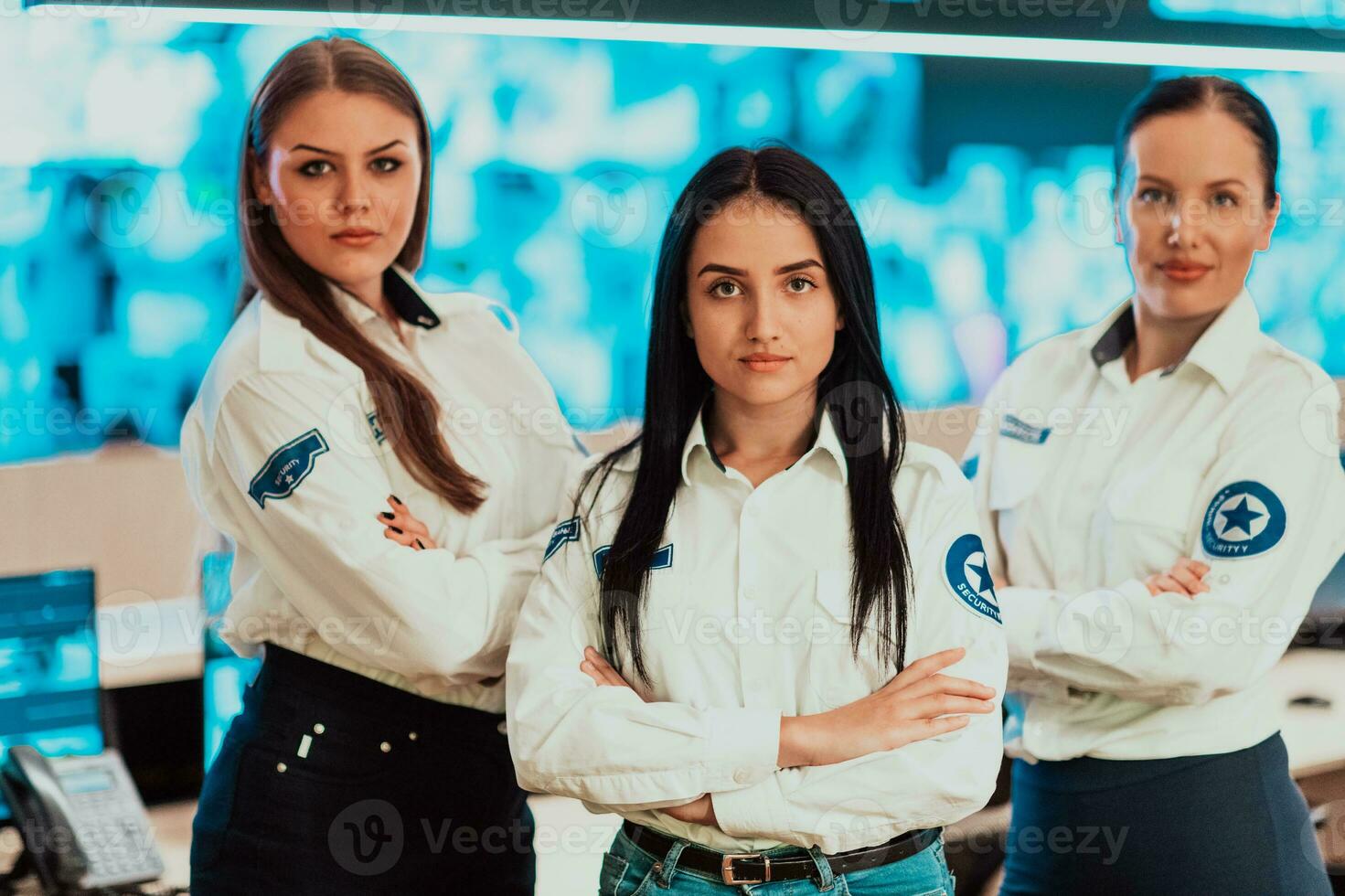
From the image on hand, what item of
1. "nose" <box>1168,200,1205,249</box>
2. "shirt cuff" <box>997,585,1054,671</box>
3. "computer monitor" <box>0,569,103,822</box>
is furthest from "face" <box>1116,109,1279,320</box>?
"computer monitor" <box>0,569,103,822</box>

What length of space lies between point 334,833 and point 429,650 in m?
0.34

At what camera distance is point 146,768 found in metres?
2.89

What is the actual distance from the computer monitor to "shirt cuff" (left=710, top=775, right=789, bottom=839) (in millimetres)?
1735

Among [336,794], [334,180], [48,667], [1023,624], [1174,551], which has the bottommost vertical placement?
[48,667]

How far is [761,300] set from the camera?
1.75m

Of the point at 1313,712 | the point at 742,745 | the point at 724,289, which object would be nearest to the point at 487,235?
the point at 724,289

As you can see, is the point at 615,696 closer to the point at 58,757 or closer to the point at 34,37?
the point at 58,757

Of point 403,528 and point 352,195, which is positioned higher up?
point 352,195

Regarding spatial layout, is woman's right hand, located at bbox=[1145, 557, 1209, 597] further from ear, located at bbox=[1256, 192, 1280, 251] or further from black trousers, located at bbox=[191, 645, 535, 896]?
black trousers, located at bbox=[191, 645, 535, 896]

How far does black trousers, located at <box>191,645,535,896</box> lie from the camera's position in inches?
77.8

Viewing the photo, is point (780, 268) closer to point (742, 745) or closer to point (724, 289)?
point (724, 289)

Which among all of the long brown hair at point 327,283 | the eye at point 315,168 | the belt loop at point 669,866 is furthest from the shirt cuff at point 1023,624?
the eye at point 315,168

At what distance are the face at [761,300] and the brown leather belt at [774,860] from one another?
1.97ft

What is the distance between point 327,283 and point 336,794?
2.68 feet
